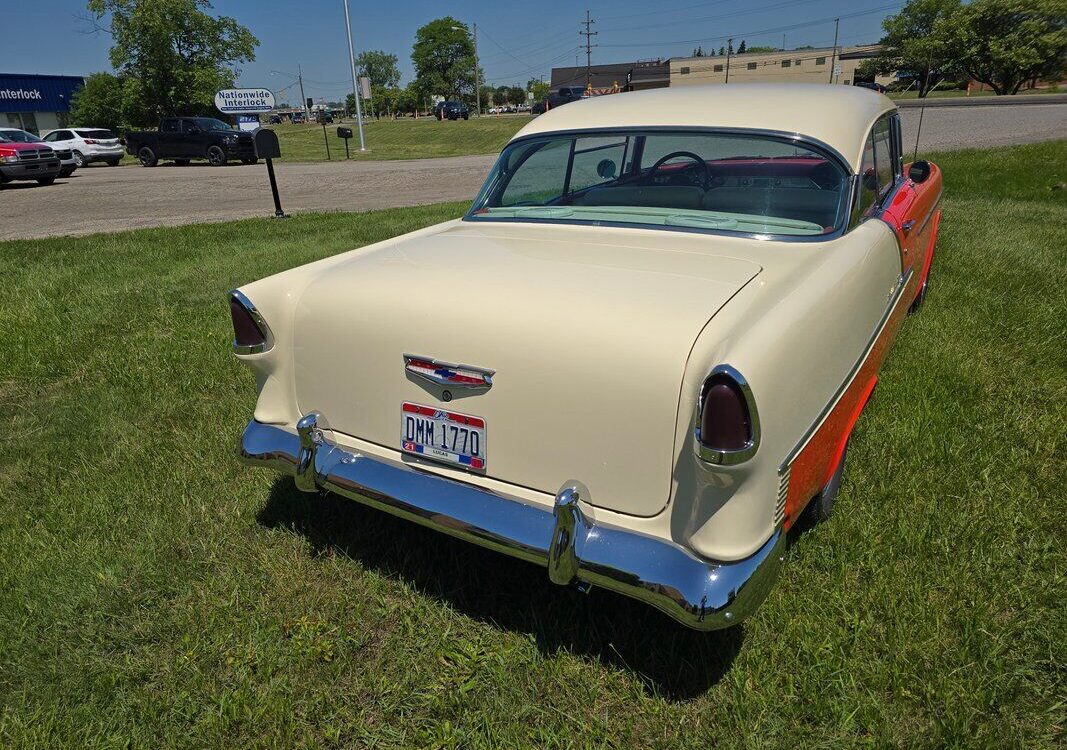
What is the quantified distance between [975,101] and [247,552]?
143ft

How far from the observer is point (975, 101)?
117ft

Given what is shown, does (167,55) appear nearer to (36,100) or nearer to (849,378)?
(36,100)

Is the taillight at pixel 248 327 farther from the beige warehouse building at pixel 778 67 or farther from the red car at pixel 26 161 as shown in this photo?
the beige warehouse building at pixel 778 67

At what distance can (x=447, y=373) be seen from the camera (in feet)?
6.52

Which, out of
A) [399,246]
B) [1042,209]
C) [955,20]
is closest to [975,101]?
[955,20]

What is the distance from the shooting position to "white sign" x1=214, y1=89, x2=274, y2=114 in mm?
13391

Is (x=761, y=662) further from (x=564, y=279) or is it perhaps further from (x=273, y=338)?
(x=273, y=338)

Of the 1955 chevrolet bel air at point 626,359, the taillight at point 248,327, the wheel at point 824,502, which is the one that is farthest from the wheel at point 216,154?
the wheel at point 824,502

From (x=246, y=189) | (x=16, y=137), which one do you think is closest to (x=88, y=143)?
(x=16, y=137)

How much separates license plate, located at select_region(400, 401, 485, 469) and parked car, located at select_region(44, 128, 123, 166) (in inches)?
1042

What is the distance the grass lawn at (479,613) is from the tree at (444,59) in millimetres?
100308

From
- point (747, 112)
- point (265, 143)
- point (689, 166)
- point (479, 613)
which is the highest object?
point (747, 112)

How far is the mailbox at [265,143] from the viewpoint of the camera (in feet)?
25.1

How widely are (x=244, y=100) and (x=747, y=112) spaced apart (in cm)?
1328
